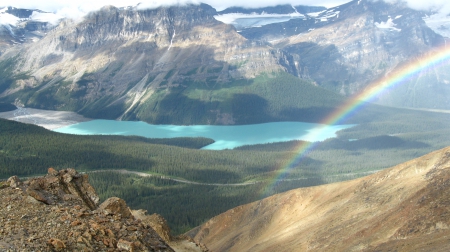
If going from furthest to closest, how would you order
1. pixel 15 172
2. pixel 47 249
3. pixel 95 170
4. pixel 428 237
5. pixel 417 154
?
pixel 417 154
pixel 95 170
pixel 15 172
pixel 428 237
pixel 47 249

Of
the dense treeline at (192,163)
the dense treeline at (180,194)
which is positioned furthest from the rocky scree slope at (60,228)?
the dense treeline at (192,163)

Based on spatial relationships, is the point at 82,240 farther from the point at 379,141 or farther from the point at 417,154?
the point at 379,141

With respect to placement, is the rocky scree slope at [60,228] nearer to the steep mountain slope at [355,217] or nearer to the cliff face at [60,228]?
the cliff face at [60,228]

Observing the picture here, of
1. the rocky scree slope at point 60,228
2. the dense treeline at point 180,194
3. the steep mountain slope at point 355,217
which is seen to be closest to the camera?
the rocky scree slope at point 60,228

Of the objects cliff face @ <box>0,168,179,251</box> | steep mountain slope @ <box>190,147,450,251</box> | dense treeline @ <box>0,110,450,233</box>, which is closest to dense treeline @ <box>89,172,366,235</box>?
dense treeline @ <box>0,110,450,233</box>

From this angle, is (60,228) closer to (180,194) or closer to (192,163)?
(180,194)

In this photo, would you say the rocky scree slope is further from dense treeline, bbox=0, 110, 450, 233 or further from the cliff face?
dense treeline, bbox=0, 110, 450, 233

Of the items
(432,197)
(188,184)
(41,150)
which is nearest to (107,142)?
(41,150)

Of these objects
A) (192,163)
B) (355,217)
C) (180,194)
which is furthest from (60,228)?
(192,163)

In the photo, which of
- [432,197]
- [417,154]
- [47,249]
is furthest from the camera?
[417,154]
